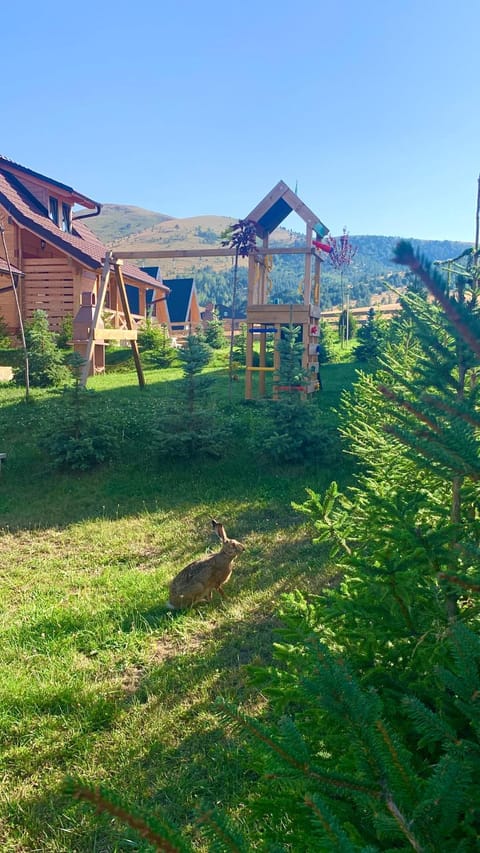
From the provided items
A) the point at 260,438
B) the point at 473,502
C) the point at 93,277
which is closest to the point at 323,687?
the point at 473,502

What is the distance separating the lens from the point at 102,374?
15508 mm

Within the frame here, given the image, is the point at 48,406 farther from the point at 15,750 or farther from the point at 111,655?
the point at 15,750

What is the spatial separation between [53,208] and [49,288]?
14.1 ft

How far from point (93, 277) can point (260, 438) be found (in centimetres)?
1284

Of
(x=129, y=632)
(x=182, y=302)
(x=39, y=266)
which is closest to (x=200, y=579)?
(x=129, y=632)

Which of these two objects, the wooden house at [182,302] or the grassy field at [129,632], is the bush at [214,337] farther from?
the grassy field at [129,632]

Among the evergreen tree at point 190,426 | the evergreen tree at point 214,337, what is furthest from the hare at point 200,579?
the evergreen tree at point 214,337

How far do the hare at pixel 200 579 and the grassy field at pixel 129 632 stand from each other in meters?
0.11

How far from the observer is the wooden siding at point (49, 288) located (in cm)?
1758

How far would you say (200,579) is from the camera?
4.32m

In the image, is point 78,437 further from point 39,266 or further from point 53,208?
point 53,208

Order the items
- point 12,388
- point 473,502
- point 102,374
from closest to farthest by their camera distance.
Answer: point 473,502
point 12,388
point 102,374

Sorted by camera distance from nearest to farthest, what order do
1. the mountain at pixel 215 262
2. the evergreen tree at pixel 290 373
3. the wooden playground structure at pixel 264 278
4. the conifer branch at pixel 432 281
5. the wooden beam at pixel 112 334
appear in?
the conifer branch at pixel 432 281 < the evergreen tree at pixel 290 373 < the wooden beam at pixel 112 334 < the wooden playground structure at pixel 264 278 < the mountain at pixel 215 262

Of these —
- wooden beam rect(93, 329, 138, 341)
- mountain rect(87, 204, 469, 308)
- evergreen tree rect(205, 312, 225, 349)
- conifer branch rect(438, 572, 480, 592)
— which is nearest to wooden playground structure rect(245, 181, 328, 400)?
wooden beam rect(93, 329, 138, 341)
